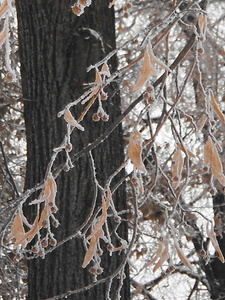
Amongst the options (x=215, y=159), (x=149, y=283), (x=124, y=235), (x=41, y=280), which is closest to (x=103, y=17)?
(x=124, y=235)

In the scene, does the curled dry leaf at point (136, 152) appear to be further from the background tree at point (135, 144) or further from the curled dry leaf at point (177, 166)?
the curled dry leaf at point (177, 166)

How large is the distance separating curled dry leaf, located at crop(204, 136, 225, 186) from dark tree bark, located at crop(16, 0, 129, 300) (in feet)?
4.85

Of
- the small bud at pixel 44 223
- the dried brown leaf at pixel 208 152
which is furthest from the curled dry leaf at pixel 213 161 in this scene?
the small bud at pixel 44 223

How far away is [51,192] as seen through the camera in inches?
68.1

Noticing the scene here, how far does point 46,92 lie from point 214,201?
10.4ft

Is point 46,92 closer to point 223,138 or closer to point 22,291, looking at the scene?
point 22,291

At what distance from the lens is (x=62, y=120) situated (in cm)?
333

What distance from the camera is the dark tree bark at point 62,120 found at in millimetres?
3205

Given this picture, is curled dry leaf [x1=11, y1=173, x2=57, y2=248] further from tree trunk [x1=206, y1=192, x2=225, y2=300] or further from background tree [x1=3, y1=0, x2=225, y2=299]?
tree trunk [x1=206, y1=192, x2=225, y2=300]

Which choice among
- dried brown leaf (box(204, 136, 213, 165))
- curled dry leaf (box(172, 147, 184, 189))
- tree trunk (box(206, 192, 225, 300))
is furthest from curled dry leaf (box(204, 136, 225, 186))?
tree trunk (box(206, 192, 225, 300))

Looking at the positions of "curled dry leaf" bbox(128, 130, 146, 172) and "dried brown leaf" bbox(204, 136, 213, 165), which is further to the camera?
"dried brown leaf" bbox(204, 136, 213, 165)

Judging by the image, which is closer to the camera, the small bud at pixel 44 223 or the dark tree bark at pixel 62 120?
the small bud at pixel 44 223

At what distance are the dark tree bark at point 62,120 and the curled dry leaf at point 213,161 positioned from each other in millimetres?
1477

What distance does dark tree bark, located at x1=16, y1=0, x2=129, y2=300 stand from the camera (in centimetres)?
321
